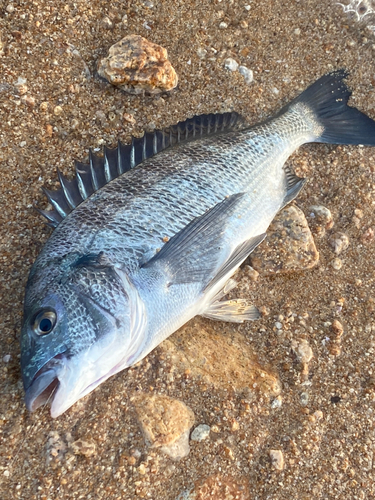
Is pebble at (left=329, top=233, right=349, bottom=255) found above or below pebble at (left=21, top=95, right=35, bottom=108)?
below

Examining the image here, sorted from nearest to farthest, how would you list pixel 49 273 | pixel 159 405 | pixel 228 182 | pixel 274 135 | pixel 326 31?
pixel 49 273 < pixel 159 405 < pixel 228 182 < pixel 274 135 < pixel 326 31

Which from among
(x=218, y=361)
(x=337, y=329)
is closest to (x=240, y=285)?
(x=218, y=361)

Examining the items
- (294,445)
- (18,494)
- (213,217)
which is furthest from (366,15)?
(18,494)

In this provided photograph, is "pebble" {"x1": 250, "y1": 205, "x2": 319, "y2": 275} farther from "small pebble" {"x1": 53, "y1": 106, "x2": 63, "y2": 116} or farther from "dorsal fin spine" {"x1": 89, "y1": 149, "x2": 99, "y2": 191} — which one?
"small pebble" {"x1": 53, "y1": 106, "x2": 63, "y2": 116}

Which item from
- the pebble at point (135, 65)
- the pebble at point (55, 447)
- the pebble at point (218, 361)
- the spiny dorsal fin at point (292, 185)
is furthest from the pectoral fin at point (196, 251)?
the pebble at point (135, 65)

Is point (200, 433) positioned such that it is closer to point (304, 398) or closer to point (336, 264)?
point (304, 398)

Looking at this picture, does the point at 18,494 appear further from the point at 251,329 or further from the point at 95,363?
the point at 251,329

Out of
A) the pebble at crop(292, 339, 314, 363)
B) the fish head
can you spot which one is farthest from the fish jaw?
the pebble at crop(292, 339, 314, 363)
